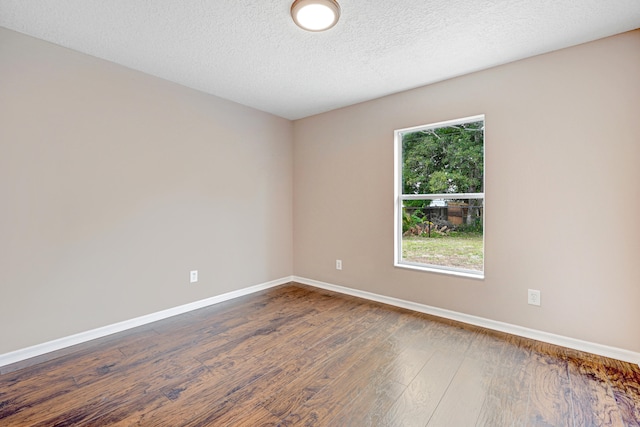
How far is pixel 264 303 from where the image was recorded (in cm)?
340

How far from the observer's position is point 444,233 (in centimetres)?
310

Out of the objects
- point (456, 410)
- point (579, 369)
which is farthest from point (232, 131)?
point (579, 369)

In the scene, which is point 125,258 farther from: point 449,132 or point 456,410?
point 449,132

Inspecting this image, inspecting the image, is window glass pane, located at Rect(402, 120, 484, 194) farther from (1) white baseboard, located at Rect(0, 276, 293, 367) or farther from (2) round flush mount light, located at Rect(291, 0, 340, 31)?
(1) white baseboard, located at Rect(0, 276, 293, 367)

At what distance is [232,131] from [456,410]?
3443mm

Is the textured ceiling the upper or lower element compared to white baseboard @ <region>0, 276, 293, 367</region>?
upper

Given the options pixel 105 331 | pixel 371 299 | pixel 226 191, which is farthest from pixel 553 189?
pixel 105 331

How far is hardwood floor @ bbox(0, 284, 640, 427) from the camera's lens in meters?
1.59

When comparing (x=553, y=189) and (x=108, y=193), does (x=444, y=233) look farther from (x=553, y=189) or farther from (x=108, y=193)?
(x=108, y=193)

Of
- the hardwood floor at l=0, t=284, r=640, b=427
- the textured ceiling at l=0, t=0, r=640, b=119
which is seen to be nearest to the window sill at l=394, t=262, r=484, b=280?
the hardwood floor at l=0, t=284, r=640, b=427

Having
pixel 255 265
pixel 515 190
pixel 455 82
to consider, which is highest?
pixel 455 82

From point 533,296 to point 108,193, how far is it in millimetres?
3869

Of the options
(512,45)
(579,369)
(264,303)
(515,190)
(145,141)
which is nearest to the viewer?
(579,369)

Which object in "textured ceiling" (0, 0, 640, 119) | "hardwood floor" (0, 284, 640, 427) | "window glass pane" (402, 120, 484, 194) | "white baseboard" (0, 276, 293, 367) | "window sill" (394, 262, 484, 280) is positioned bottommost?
"hardwood floor" (0, 284, 640, 427)
